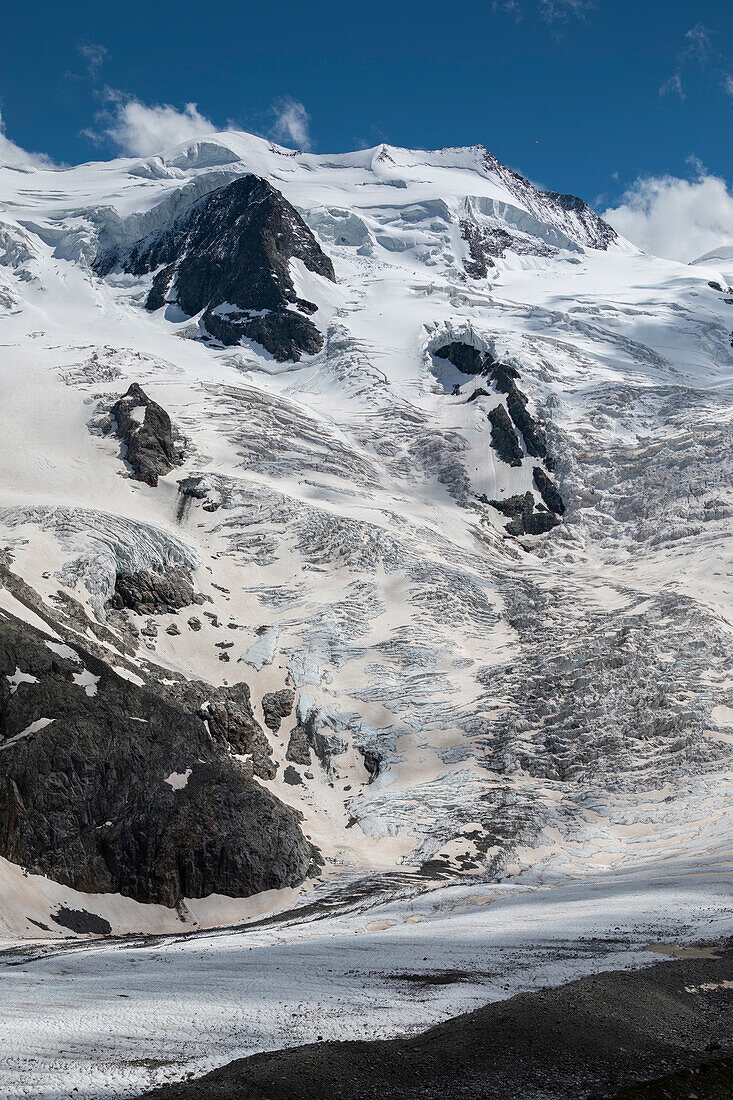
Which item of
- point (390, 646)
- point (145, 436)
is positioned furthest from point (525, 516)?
point (145, 436)

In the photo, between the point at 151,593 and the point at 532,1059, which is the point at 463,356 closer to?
the point at 151,593

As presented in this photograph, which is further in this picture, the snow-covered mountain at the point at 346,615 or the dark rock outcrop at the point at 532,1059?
the snow-covered mountain at the point at 346,615

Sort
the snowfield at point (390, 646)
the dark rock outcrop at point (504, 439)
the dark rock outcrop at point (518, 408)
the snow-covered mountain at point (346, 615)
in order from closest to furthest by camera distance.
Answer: the snowfield at point (390, 646), the snow-covered mountain at point (346, 615), the dark rock outcrop at point (504, 439), the dark rock outcrop at point (518, 408)

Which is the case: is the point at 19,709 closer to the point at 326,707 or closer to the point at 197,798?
the point at 197,798

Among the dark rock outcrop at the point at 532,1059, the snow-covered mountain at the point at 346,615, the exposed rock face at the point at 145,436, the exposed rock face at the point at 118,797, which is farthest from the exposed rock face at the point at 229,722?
the exposed rock face at the point at 145,436

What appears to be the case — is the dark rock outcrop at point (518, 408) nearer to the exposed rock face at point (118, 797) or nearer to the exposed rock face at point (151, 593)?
the exposed rock face at point (151, 593)

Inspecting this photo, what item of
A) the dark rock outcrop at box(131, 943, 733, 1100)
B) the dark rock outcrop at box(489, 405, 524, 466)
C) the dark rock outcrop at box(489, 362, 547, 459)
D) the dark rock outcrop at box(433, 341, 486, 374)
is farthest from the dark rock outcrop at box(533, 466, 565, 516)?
the dark rock outcrop at box(131, 943, 733, 1100)
